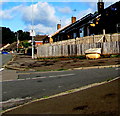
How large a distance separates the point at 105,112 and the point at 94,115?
0.73 feet

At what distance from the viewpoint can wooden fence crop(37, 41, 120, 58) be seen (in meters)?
19.2

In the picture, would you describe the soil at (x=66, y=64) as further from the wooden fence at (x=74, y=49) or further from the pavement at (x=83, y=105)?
the pavement at (x=83, y=105)

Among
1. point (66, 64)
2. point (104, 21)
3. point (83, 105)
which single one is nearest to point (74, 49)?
point (104, 21)

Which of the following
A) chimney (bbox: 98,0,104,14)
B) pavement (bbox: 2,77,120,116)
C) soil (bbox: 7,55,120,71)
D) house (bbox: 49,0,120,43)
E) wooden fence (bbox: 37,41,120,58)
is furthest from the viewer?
chimney (bbox: 98,0,104,14)

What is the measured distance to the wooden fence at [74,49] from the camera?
63.0ft

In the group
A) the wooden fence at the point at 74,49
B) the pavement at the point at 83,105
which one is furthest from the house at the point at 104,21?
the pavement at the point at 83,105

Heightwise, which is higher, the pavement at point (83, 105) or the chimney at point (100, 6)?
the chimney at point (100, 6)

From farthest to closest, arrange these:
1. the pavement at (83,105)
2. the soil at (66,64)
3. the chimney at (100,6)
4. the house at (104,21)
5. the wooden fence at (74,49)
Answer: the chimney at (100,6) → the house at (104,21) → the wooden fence at (74,49) → the soil at (66,64) → the pavement at (83,105)

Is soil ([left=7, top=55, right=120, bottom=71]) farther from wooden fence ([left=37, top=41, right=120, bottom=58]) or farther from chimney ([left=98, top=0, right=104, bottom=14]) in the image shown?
chimney ([left=98, top=0, right=104, bottom=14])

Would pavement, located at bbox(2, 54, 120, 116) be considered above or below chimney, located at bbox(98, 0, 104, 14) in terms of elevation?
below

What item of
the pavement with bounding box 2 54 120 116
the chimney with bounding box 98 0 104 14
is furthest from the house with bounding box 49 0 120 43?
the pavement with bounding box 2 54 120 116

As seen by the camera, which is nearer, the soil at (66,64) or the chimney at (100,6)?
the soil at (66,64)

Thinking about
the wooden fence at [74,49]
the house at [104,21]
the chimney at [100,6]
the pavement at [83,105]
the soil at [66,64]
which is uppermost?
the chimney at [100,6]

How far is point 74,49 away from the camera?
76.7ft
